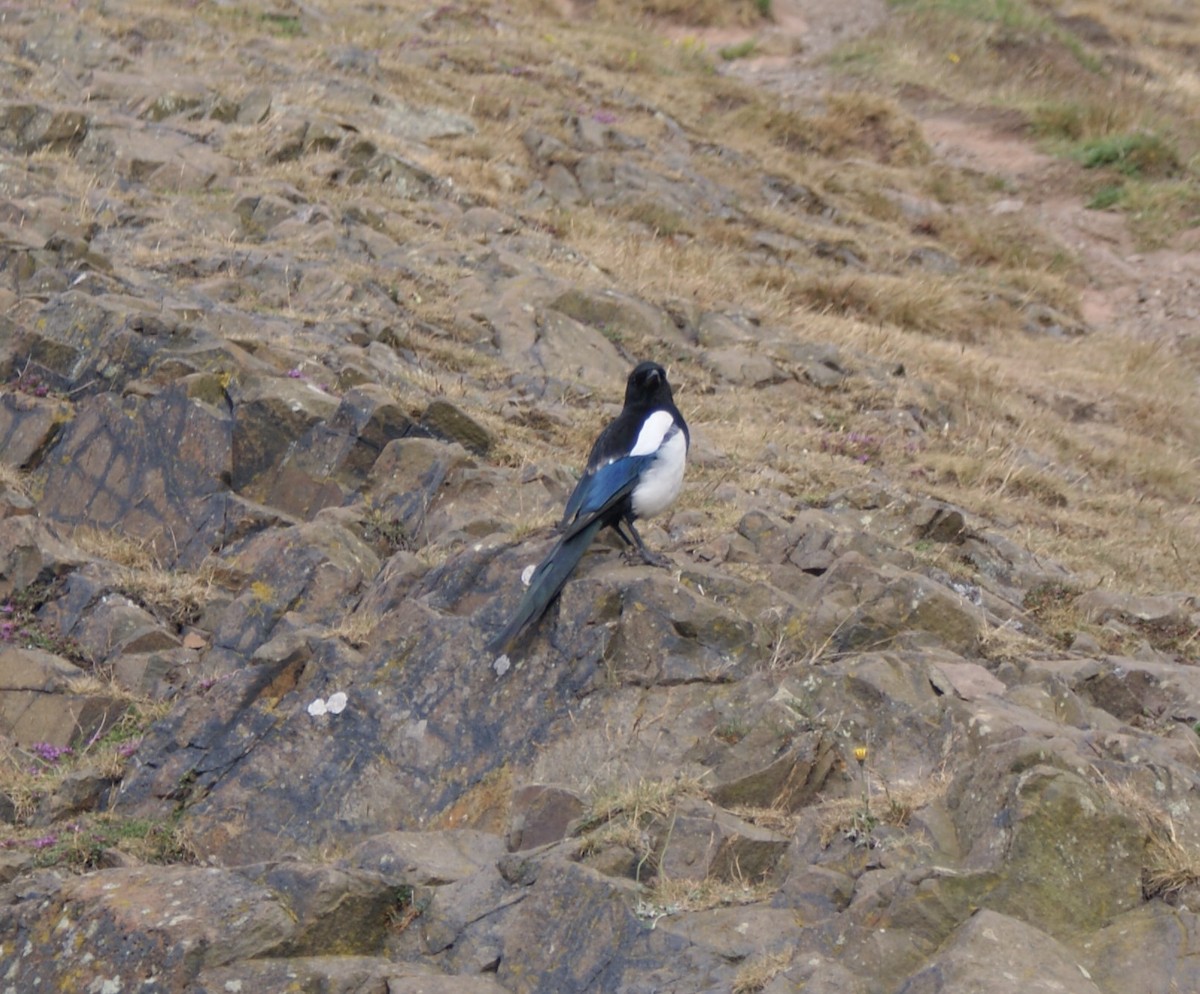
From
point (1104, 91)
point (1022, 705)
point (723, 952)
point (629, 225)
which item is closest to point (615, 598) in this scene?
point (1022, 705)

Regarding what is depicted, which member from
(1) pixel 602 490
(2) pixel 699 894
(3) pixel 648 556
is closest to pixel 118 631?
(1) pixel 602 490

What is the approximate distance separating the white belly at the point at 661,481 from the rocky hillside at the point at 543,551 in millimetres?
300

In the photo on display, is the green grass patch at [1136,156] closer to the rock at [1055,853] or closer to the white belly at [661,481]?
the white belly at [661,481]

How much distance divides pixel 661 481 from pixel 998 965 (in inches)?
148

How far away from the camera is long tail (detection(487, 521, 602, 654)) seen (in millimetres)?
7422

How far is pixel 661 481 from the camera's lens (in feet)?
26.1

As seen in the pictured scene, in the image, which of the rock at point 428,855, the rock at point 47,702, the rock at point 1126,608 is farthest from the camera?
the rock at point 1126,608

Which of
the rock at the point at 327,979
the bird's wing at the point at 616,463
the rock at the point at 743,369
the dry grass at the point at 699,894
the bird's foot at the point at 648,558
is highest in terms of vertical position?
the bird's wing at the point at 616,463

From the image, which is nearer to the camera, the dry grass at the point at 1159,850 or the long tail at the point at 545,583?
the dry grass at the point at 1159,850

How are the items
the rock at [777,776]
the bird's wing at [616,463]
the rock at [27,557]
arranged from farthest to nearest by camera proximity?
1. the rock at [27,557]
2. the bird's wing at [616,463]
3. the rock at [777,776]

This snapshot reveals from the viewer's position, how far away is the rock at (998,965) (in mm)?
4555

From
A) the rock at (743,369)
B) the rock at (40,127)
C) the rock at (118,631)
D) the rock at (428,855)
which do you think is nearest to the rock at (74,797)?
the rock at (118,631)

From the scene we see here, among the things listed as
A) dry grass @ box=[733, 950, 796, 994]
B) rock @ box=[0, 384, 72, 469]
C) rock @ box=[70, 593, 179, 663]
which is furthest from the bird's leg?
rock @ box=[0, 384, 72, 469]

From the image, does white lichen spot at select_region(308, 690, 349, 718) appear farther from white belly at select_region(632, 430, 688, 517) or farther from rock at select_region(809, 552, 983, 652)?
rock at select_region(809, 552, 983, 652)
